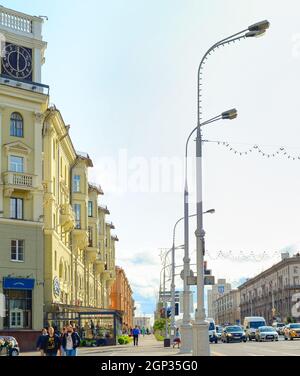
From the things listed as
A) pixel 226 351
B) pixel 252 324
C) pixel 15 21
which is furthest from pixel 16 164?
pixel 252 324

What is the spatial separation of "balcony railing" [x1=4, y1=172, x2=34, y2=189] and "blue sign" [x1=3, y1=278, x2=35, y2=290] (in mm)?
6282

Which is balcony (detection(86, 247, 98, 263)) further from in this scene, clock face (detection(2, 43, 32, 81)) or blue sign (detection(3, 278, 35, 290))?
clock face (detection(2, 43, 32, 81))

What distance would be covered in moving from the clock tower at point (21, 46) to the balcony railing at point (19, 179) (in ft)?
22.1

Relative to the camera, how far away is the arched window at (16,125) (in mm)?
50356

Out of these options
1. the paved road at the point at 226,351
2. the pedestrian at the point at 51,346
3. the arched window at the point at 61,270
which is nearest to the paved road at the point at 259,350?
the paved road at the point at 226,351

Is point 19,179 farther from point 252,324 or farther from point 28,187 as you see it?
point 252,324

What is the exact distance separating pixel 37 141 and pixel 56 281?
10413 mm

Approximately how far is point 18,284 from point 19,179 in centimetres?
711

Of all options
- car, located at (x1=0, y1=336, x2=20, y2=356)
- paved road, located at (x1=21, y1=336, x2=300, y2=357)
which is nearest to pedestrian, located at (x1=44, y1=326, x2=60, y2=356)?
paved road, located at (x1=21, y1=336, x2=300, y2=357)

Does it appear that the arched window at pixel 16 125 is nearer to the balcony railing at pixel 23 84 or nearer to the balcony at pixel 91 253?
the balcony railing at pixel 23 84

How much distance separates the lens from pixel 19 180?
4956 centimetres
